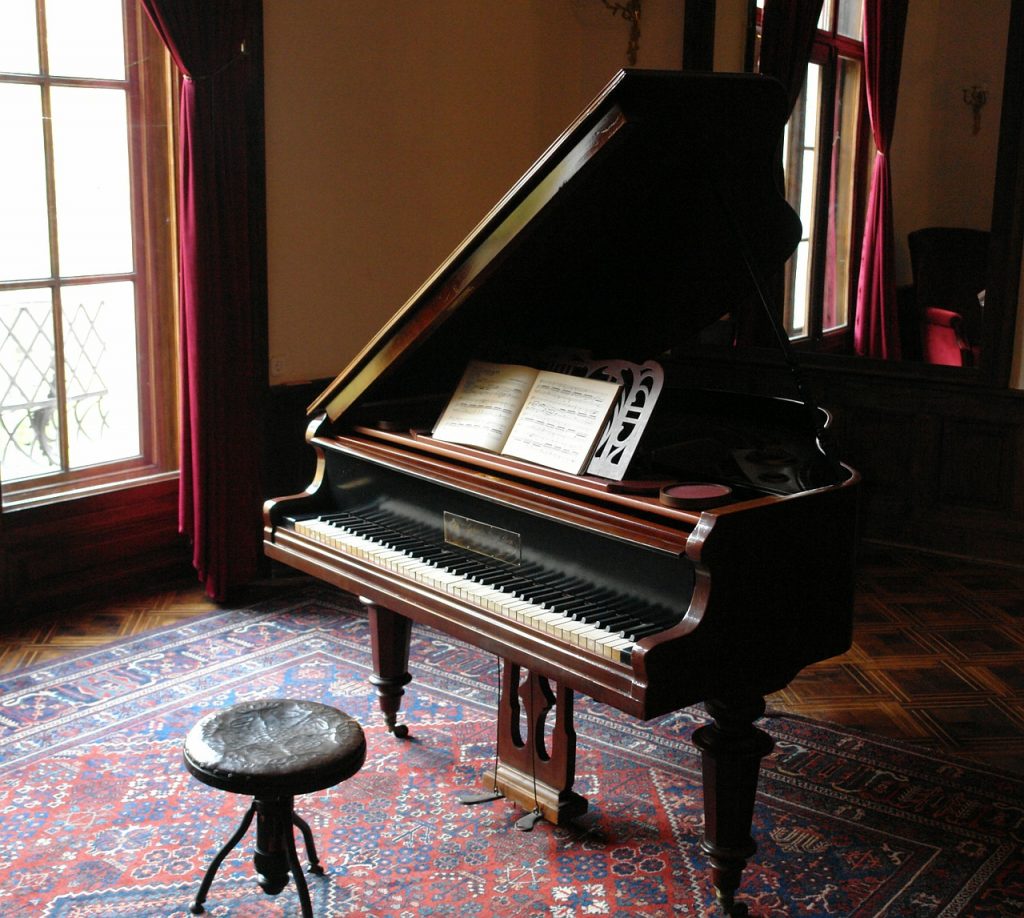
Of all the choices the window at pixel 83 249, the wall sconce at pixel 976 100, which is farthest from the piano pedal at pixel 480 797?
the wall sconce at pixel 976 100

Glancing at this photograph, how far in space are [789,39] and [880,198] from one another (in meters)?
0.90

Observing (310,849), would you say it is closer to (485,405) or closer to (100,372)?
(485,405)

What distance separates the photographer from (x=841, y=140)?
5.88 m

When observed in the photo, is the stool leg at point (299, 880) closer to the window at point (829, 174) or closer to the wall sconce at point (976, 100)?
the window at point (829, 174)

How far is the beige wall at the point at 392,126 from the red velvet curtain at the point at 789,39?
47cm

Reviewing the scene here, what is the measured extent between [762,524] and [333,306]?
10.7 feet

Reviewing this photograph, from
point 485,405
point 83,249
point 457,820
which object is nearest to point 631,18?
point 83,249

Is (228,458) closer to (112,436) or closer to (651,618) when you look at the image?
(112,436)

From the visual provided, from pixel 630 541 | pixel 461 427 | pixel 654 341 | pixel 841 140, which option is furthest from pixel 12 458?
pixel 841 140

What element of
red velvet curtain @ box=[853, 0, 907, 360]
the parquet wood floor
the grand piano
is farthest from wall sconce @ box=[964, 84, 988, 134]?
the grand piano

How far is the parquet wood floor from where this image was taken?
385cm

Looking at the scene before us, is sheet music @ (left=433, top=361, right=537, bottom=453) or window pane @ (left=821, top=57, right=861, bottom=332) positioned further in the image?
window pane @ (left=821, top=57, right=861, bottom=332)

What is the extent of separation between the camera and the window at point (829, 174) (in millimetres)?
5812

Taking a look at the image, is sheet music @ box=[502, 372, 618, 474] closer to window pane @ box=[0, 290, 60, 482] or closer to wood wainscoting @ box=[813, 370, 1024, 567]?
window pane @ box=[0, 290, 60, 482]
